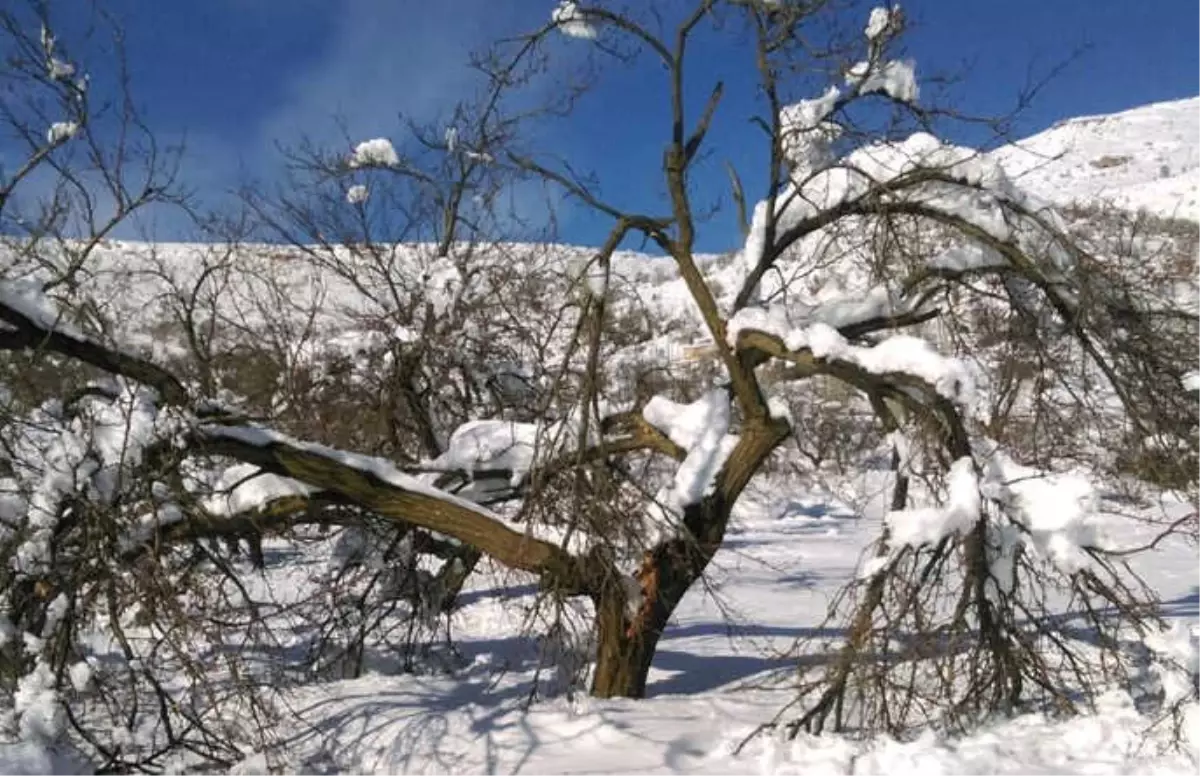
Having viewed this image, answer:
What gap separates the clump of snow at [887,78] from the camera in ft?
17.0

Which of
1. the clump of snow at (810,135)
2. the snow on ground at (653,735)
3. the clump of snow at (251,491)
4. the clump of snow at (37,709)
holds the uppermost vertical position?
the clump of snow at (810,135)

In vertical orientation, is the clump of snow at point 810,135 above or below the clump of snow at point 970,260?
above

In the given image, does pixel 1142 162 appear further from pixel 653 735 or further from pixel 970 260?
pixel 653 735

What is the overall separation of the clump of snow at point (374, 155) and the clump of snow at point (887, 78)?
180 inches

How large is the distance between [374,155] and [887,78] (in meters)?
4.86

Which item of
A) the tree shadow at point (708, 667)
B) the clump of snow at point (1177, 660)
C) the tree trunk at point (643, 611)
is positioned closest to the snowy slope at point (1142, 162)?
the tree shadow at point (708, 667)

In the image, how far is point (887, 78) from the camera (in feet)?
17.1

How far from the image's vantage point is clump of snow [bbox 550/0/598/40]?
5.38m

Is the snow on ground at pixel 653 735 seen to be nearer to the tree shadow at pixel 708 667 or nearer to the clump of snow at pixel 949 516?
the tree shadow at pixel 708 667

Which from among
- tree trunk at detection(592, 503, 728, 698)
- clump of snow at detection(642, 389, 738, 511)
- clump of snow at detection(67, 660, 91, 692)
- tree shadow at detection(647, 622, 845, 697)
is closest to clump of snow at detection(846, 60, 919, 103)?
clump of snow at detection(642, 389, 738, 511)

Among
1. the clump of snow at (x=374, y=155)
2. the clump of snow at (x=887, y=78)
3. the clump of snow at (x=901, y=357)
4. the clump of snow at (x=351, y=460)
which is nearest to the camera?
the clump of snow at (x=901, y=357)

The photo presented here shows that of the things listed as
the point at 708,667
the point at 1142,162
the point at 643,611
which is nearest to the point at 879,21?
the point at 643,611

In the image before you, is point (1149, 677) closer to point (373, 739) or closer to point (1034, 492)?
point (1034, 492)

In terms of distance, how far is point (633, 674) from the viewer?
16.8ft
